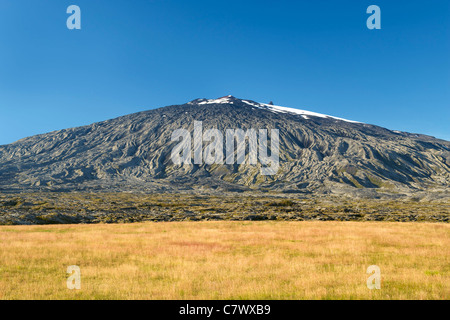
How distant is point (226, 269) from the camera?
51.2 ft

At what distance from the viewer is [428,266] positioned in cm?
1659

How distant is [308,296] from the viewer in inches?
447

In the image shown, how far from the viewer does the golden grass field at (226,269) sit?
11930 millimetres

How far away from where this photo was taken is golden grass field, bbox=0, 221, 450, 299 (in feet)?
39.1
